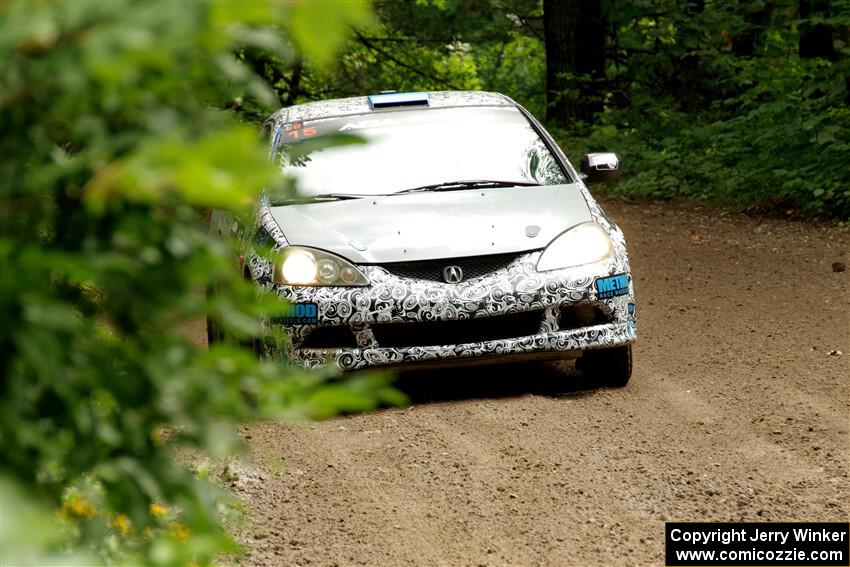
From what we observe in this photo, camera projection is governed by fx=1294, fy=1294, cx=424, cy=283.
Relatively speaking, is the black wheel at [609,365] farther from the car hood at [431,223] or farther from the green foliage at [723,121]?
the green foliage at [723,121]

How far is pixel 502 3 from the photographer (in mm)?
25625

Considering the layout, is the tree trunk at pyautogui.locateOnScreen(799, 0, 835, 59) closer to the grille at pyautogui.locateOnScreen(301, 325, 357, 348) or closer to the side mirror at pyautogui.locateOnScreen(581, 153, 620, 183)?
the side mirror at pyautogui.locateOnScreen(581, 153, 620, 183)

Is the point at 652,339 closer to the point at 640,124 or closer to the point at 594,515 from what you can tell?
the point at 594,515

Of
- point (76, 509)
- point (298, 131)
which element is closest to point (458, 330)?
point (298, 131)

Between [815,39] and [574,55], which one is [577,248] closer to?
[815,39]

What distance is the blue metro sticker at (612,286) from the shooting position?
277 inches

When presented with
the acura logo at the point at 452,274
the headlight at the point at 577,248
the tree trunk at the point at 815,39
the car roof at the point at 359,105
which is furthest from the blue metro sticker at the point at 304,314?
the tree trunk at the point at 815,39

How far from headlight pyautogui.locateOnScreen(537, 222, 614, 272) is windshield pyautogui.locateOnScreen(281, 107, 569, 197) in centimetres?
70

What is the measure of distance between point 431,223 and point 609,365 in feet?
4.34

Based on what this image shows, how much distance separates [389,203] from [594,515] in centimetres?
274

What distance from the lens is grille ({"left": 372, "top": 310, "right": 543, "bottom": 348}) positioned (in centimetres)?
691

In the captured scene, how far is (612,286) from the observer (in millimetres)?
7074

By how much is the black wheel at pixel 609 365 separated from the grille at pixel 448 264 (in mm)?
786

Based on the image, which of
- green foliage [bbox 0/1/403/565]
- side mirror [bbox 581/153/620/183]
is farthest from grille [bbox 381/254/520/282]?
green foliage [bbox 0/1/403/565]
